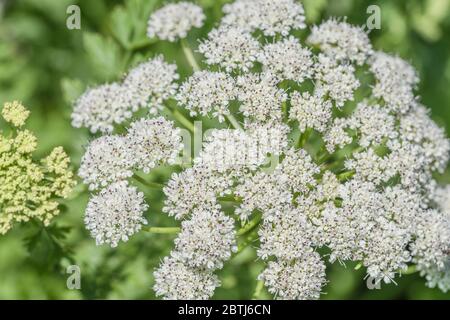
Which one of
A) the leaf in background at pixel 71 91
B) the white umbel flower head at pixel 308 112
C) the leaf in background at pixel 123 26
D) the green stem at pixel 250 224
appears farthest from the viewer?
the leaf in background at pixel 123 26

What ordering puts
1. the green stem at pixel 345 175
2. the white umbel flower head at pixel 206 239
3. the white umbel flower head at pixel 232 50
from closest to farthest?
the white umbel flower head at pixel 206 239 < the green stem at pixel 345 175 < the white umbel flower head at pixel 232 50

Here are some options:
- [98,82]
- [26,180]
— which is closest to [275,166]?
[26,180]

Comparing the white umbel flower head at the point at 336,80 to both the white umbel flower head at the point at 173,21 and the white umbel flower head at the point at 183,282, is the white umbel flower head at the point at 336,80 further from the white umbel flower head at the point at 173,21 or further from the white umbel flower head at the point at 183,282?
the white umbel flower head at the point at 183,282

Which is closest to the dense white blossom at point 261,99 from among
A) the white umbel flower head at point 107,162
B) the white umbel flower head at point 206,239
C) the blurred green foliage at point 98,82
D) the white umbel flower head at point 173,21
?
the white umbel flower head at point 206,239

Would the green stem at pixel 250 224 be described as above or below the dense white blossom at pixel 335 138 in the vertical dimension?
below

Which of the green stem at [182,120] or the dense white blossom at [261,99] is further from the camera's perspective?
the green stem at [182,120]

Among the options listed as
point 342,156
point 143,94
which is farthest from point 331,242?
point 143,94

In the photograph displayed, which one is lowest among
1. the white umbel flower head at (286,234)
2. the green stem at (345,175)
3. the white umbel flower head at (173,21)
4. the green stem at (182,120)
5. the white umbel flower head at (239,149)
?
the white umbel flower head at (286,234)

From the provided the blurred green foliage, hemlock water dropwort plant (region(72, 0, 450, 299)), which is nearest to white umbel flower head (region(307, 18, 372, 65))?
hemlock water dropwort plant (region(72, 0, 450, 299))
